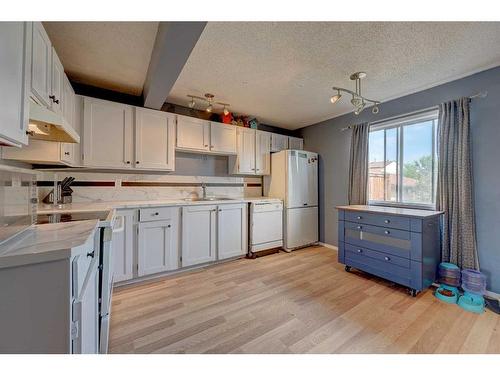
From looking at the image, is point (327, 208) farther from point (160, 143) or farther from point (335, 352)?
point (160, 143)

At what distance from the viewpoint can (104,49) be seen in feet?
5.96

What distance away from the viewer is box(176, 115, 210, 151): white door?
287cm

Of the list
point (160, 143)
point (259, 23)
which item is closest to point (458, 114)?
point (259, 23)

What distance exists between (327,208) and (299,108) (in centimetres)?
181

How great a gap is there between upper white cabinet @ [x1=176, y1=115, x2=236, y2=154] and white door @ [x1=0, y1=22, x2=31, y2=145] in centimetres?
181

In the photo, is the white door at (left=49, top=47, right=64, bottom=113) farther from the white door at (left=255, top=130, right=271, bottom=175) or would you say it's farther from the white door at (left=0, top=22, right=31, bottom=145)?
the white door at (left=255, top=130, right=271, bottom=175)

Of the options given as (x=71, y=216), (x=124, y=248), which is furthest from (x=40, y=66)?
(x=124, y=248)

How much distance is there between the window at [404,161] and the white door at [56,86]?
3.70m

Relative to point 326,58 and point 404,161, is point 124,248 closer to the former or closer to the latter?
point 326,58

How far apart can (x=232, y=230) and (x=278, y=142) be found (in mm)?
1878

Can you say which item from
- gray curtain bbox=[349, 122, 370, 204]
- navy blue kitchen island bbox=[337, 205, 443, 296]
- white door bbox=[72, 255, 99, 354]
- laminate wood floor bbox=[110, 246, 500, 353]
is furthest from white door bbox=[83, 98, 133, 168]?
gray curtain bbox=[349, 122, 370, 204]
